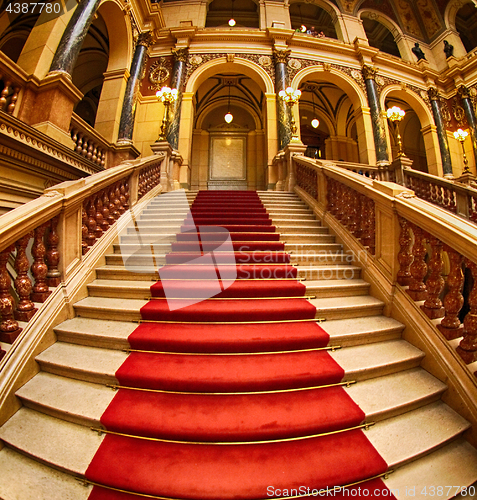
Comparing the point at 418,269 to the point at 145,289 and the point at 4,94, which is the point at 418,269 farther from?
the point at 4,94

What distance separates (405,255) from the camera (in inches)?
92.9

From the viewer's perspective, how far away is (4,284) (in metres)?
1.70

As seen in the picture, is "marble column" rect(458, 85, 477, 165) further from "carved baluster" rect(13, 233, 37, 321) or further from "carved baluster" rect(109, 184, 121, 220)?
"carved baluster" rect(13, 233, 37, 321)

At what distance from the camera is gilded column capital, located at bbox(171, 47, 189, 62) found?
29.1ft

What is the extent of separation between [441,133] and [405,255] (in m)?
12.5

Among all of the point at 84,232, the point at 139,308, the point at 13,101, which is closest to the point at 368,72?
the point at 13,101

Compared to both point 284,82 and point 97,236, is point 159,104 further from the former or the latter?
point 97,236

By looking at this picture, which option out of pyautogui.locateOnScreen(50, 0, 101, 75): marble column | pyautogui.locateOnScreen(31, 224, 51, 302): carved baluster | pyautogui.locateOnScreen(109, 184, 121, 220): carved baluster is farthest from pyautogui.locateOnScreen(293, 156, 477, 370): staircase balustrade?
pyautogui.locateOnScreen(50, 0, 101, 75): marble column

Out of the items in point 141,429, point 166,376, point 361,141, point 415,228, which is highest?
point 361,141

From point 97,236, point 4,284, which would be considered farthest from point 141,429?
point 97,236

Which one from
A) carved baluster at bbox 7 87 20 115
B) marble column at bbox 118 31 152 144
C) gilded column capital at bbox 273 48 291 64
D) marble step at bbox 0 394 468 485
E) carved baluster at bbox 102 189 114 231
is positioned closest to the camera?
marble step at bbox 0 394 468 485

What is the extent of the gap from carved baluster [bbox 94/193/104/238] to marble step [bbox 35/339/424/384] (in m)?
1.54

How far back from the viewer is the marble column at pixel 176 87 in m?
8.19

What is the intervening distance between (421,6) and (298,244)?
1768 cm
